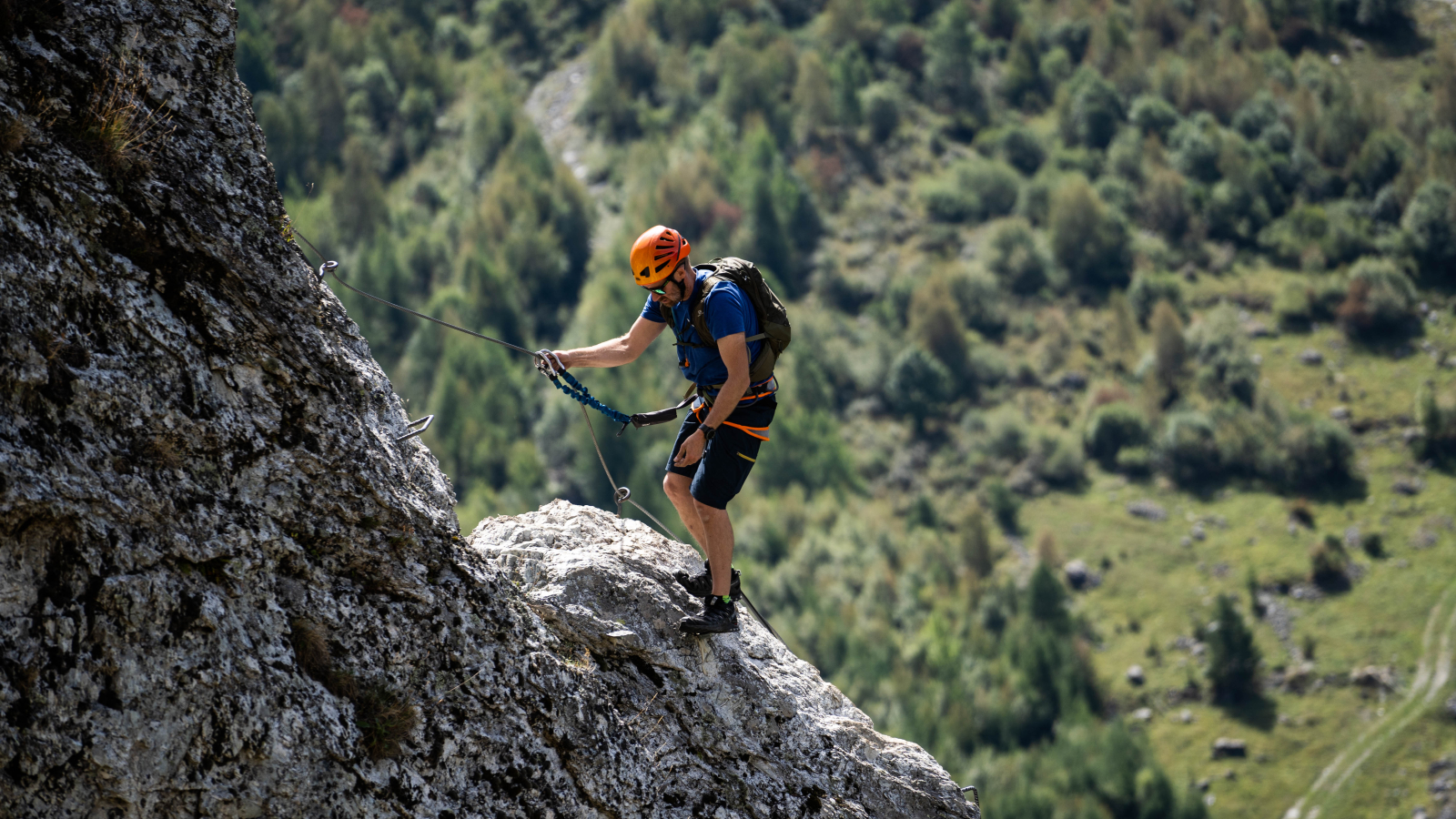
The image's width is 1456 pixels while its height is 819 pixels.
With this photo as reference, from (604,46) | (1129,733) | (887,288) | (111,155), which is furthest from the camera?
(604,46)

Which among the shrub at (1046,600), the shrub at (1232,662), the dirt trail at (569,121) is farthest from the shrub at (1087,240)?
the shrub at (1232,662)

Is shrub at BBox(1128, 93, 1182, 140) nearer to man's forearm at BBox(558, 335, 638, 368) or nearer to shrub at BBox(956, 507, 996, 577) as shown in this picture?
shrub at BBox(956, 507, 996, 577)

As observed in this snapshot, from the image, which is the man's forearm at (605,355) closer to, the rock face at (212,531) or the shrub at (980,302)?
the rock face at (212,531)

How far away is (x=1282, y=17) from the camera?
125 meters

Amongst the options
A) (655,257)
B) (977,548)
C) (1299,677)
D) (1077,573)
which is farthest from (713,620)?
(977,548)

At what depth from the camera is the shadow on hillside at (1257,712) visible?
194 ft

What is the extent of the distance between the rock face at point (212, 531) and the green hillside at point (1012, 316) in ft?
181

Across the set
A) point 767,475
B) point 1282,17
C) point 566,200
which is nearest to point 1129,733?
point 767,475

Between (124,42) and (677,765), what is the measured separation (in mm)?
6070

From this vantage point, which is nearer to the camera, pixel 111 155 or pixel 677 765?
pixel 111 155

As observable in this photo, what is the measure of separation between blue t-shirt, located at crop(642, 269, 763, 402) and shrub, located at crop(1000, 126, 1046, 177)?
382ft

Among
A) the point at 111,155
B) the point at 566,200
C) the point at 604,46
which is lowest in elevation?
the point at 566,200

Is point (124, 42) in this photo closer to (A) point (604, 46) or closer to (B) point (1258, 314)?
(B) point (1258, 314)

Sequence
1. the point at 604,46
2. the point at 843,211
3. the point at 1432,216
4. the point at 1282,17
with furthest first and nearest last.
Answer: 1. the point at 604,46
2. the point at 1282,17
3. the point at 843,211
4. the point at 1432,216
